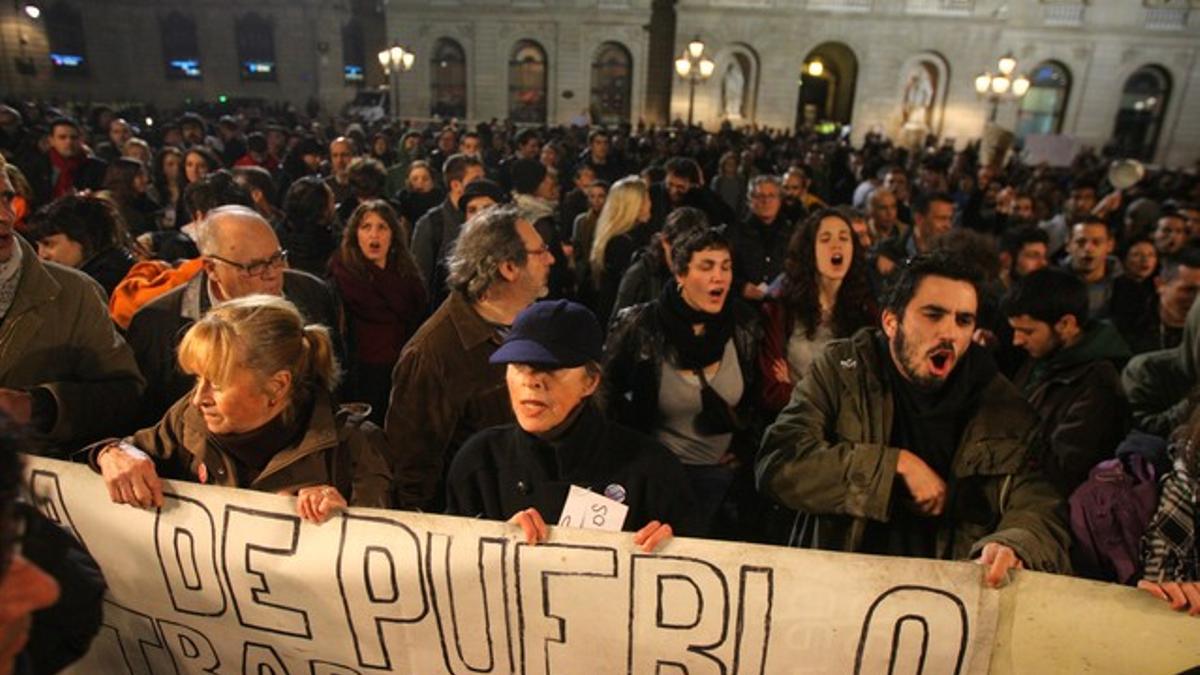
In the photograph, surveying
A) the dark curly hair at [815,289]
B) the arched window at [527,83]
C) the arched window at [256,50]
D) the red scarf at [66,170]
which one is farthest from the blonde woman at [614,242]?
the arched window at [256,50]

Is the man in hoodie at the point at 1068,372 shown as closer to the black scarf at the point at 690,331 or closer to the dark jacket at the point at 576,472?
the black scarf at the point at 690,331

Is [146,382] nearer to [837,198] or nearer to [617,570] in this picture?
[617,570]

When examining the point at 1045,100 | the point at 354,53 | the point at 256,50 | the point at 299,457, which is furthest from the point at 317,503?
the point at 354,53

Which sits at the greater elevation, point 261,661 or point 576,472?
point 576,472

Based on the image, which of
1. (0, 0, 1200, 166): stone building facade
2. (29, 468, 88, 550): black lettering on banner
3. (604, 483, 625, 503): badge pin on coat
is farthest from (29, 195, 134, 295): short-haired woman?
(0, 0, 1200, 166): stone building facade

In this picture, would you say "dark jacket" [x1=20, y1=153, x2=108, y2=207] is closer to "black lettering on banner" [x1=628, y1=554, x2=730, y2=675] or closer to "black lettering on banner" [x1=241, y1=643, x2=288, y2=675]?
"black lettering on banner" [x1=241, y1=643, x2=288, y2=675]

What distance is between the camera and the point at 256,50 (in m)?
35.6

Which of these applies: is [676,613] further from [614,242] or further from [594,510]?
[614,242]

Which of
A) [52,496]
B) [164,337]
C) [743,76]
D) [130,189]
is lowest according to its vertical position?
[52,496]

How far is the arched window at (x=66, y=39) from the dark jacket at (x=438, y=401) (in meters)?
40.3

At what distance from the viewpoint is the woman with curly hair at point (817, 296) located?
3.63 m

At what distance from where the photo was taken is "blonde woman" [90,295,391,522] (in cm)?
214

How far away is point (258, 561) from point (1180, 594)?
2532mm

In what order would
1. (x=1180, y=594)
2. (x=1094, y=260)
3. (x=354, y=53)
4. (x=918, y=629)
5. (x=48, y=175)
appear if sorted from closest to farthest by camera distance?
1. (x=1180, y=594)
2. (x=918, y=629)
3. (x=1094, y=260)
4. (x=48, y=175)
5. (x=354, y=53)
